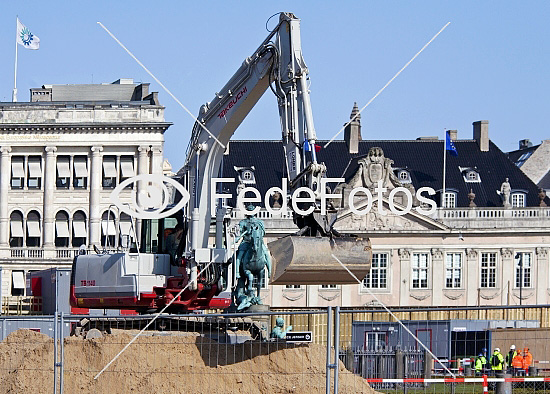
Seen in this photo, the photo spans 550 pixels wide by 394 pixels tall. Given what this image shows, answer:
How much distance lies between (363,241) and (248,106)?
24.4ft

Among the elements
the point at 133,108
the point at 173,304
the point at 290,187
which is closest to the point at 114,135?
the point at 133,108

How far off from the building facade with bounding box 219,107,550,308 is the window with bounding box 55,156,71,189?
375 inches

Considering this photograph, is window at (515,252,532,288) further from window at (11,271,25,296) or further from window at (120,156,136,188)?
window at (11,271,25,296)

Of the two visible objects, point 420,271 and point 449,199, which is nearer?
point 420,271

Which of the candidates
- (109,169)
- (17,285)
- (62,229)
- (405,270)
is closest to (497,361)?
(405,270)

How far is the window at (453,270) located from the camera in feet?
241

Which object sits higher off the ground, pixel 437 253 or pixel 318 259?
pixel 318 259

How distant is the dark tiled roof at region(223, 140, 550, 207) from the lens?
245 feet

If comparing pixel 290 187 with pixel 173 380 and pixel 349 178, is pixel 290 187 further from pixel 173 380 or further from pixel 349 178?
pixel 349 178

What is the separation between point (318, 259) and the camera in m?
19.1

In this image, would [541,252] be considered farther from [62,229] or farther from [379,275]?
[62,229]

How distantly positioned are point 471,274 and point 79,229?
2293 cm

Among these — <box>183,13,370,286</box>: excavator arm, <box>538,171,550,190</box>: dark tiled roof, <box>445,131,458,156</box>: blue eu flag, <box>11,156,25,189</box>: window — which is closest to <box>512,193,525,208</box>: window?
<box>445,131,458,156</box>: blue eu flag

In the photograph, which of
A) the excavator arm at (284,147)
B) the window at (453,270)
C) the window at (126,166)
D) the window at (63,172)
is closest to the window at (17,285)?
the window at (63,172)
